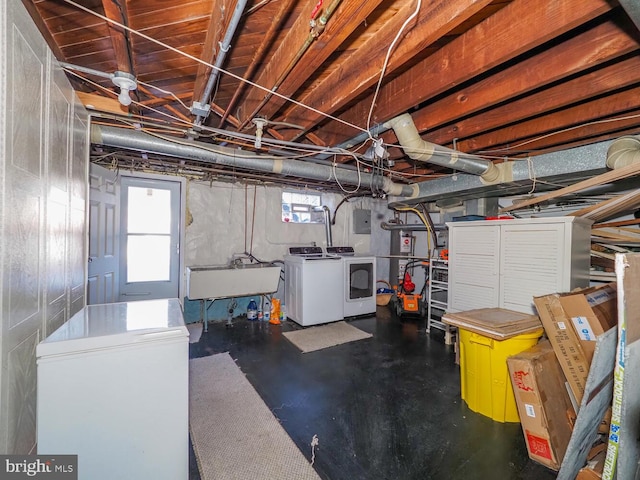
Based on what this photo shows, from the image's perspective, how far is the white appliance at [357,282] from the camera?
4.35 meters

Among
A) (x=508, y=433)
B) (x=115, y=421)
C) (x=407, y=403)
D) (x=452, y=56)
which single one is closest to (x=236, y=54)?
(x=452, y=56)

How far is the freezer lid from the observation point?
3.86ft

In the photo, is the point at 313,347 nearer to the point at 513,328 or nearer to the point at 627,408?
the point at 513,328

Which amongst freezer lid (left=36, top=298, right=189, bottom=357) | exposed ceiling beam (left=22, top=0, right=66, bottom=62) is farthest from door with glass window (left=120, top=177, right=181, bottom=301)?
exposed ceiling beam (left=22, top=0, right=66, bottom=62)

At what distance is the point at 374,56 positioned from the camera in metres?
1.41

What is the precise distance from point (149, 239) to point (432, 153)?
3.69 meters

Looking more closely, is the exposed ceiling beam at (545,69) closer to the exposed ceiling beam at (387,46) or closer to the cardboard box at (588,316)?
the exposed ceiling beam at (387,46)

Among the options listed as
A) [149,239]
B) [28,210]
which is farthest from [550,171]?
[149,239]

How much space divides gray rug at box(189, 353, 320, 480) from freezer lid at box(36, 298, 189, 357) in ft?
2.98

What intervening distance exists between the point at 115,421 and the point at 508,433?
242 centimetres

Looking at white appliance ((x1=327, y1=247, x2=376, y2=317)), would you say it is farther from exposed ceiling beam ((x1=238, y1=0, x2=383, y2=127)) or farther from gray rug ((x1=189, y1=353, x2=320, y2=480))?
exposed ceiling beam ((x1=238, y1=0, x2=383, y2=127))

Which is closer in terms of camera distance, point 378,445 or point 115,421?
point 115,421

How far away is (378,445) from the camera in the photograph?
5.81 ft

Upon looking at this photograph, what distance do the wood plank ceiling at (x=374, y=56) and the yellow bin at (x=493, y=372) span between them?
65.0 inches
